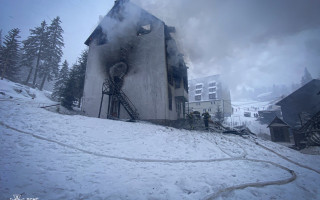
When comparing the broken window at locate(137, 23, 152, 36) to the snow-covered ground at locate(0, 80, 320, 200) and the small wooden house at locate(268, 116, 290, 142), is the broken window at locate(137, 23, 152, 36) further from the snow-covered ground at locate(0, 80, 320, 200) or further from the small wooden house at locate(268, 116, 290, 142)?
the small wooden house at locate(268, 116, 290, 142)

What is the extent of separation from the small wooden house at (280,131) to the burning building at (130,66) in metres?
15.5

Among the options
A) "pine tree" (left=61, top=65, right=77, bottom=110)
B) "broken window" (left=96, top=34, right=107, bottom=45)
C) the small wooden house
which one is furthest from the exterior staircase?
the small wooden house

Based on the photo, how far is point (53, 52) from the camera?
3444cm

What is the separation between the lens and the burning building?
14281mm

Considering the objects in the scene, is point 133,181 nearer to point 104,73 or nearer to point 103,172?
point 103,172

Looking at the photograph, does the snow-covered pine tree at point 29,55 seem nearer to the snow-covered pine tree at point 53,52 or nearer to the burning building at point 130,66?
the snow-covered pine tree at point 53,52

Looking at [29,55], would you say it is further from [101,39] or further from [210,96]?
[210,96]

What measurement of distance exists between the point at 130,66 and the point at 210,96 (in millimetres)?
33583

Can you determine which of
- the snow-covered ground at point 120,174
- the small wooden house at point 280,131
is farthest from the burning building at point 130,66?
the small wooden house at point 280,131

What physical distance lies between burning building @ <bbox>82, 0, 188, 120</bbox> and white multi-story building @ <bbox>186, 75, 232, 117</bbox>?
1050 inches

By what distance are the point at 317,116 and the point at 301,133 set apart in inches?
103

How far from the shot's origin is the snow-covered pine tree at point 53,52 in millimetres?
33469

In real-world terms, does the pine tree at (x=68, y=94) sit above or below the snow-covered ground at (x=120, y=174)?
above

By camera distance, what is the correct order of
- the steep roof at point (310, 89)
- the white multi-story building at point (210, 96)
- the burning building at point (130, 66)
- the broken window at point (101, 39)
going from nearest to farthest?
the burning building at point (130, 66) < the broken window at point (101, 39) < the steep roof at point (310, 89) < the white multi-story building at point (210, 96)
